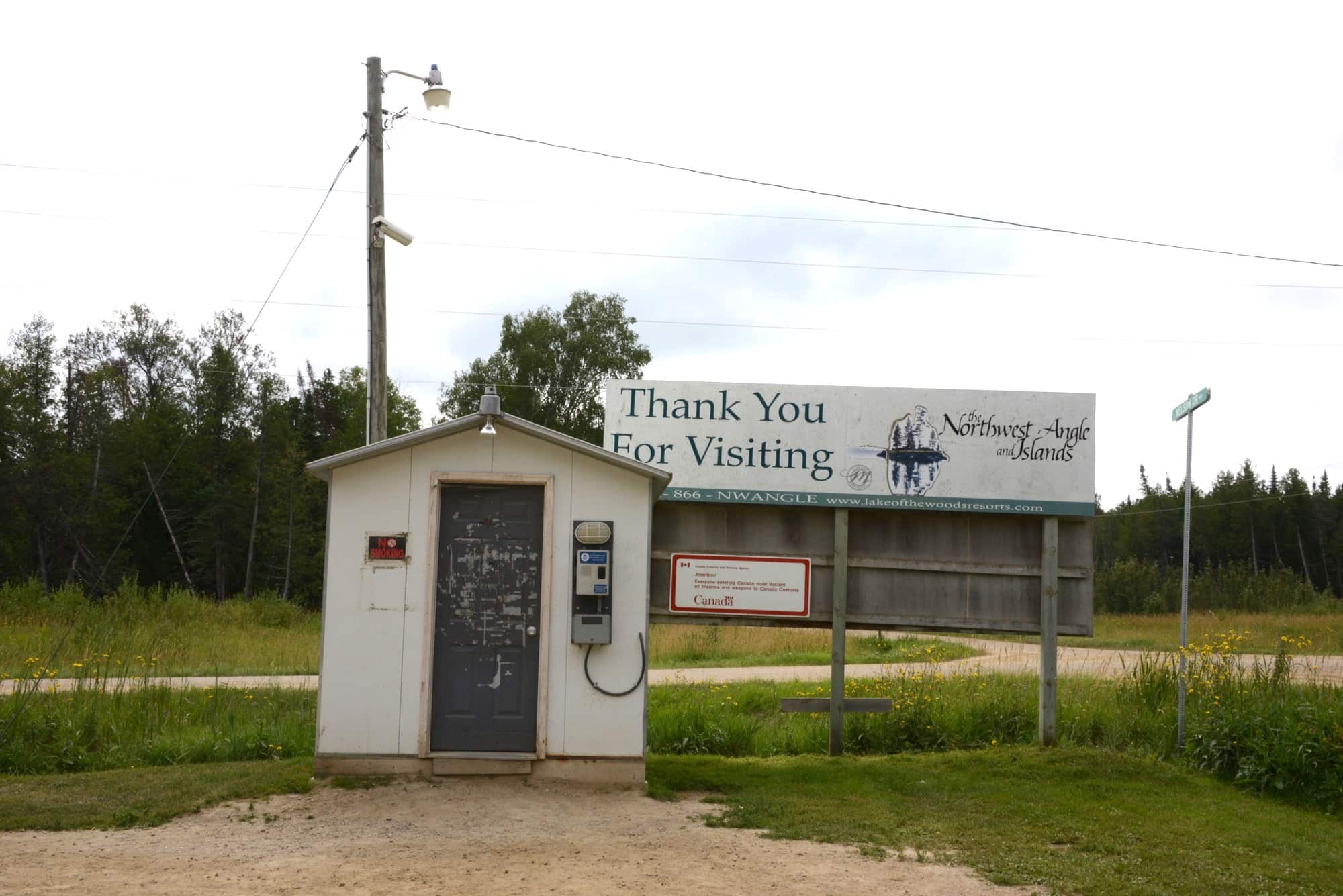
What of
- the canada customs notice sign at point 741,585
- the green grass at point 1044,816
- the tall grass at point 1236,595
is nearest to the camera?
the green grass at point 1044,816

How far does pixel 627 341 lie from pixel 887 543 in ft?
109

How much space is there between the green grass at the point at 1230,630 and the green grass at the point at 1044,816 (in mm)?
14533

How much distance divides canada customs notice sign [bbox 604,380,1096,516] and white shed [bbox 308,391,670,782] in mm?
1489

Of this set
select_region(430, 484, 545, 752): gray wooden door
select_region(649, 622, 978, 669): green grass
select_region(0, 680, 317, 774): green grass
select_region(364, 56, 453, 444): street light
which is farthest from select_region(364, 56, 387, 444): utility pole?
select_region(649, 622, 978, 669): green grass

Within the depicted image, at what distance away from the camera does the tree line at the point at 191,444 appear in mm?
40594

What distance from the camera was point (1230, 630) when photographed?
26234mm

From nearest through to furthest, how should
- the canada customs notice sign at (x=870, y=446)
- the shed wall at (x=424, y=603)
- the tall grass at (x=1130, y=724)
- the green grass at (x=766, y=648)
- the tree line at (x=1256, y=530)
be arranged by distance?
the shed wall at (x=424, y=603) → the tall grass at (x=1130, y=724) → the canada customs notice sign at (x=870, y=446) → the green grass at (x=766, y=648) → the tree line at (x=1256, y=530)

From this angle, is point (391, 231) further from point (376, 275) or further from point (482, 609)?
point (482, 609)

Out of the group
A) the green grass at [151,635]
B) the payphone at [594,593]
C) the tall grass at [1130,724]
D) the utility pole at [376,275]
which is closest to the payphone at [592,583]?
the payphone at [594,593]

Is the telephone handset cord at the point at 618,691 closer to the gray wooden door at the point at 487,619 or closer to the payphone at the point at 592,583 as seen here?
the payphone at the point at 592,583

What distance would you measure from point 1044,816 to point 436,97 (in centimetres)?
887

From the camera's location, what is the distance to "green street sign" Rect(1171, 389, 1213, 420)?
975 centimetres

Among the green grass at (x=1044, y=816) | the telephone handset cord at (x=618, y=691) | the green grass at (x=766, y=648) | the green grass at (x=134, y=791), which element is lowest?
the green grass at (x=766, y=648)

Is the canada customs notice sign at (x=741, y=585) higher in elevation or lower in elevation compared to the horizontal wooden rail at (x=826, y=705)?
higher
